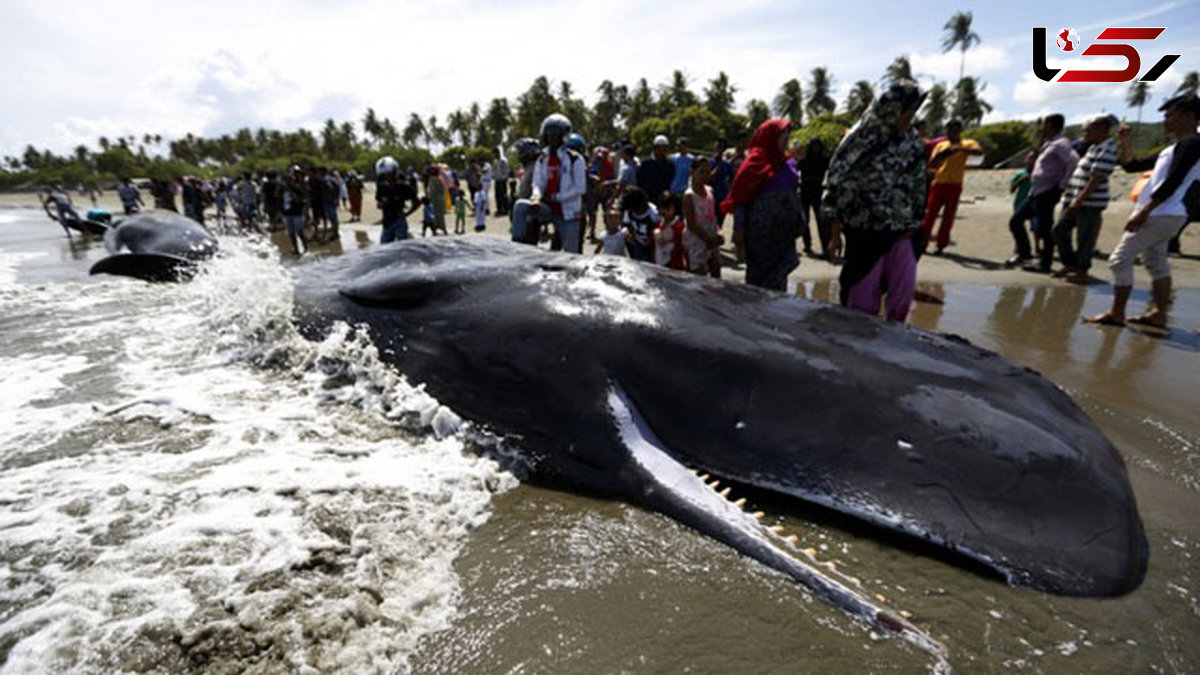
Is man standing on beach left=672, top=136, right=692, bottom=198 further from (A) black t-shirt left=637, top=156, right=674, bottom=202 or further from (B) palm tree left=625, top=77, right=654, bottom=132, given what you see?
(B) palm tree left=625, top=77, right=654, bottom=132

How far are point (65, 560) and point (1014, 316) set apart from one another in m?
7.89

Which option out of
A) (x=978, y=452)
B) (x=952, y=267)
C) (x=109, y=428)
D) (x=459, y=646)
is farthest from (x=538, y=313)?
(x=952, y=267)

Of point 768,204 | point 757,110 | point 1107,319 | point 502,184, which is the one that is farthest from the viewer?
point 757,110

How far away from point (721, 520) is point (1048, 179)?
940cm

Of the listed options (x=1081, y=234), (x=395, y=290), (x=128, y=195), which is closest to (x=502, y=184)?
(x=128, y=195)

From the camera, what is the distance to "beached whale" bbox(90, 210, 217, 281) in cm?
645

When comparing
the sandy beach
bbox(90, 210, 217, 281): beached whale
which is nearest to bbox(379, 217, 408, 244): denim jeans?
bbox(90, 210, 217, 281): beached whale

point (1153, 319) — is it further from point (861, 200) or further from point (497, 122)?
point (497, 122)

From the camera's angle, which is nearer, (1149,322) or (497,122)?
(1149,322)

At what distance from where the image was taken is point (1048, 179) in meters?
8.80

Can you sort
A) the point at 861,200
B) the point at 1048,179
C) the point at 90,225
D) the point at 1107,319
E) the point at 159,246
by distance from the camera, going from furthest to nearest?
the point at 90,225, the point at 159,246, the point at 1048,179, the point at 1107,319, the point at 861,200

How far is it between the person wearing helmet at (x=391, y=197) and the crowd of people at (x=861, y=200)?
3cm

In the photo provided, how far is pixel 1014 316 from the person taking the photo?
259 inches

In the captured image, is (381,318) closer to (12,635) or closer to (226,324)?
(12,635)
